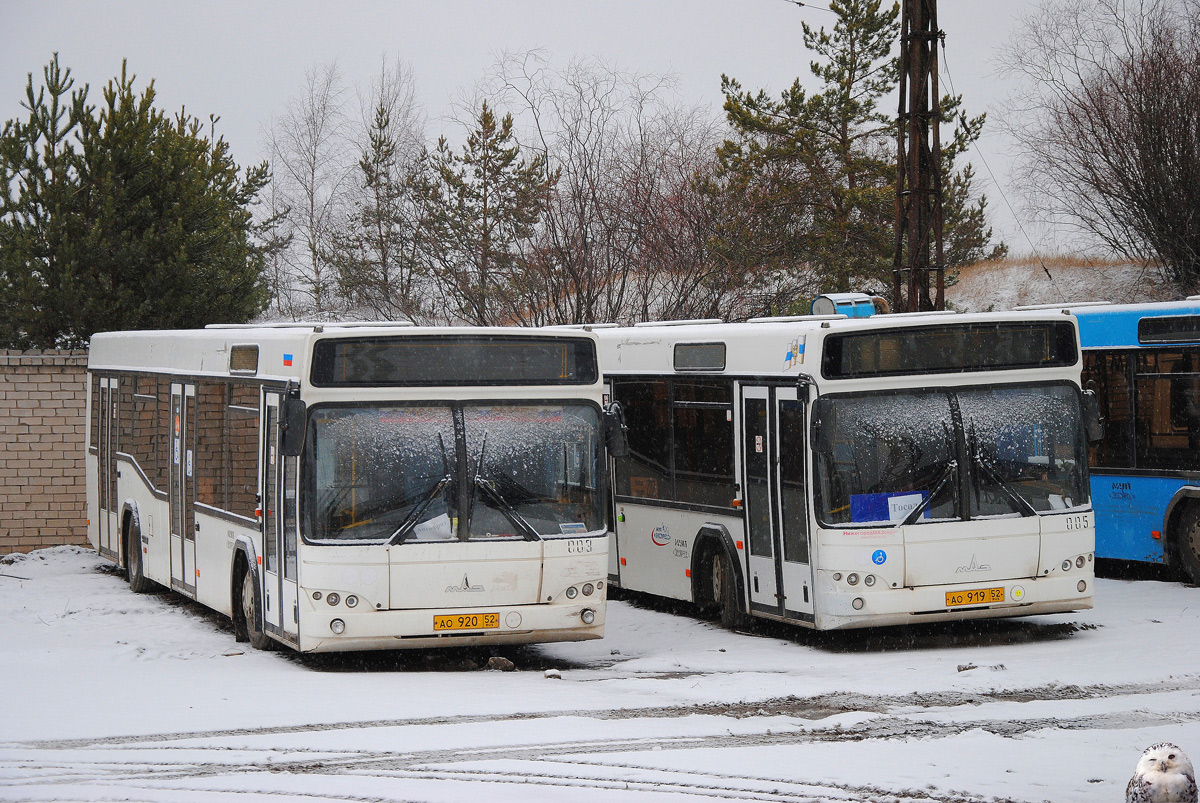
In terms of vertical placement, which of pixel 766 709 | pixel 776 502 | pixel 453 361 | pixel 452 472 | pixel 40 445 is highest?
pixel 453 361

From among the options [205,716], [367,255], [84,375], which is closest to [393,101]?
[367,255]

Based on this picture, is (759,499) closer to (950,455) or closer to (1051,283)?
(950,455)

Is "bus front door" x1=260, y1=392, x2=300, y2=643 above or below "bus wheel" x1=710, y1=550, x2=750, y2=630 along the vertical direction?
above

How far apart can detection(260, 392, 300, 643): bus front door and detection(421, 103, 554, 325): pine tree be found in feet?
45.5

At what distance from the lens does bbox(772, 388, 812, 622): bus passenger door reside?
40.9 ft

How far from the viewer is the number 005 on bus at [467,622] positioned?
11320 millimetres

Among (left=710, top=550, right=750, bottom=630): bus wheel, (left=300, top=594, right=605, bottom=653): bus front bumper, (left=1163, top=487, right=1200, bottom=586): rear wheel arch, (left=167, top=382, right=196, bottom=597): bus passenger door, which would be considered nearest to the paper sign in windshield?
(left=710, top=550, right=750, bottom=630): bus wheel

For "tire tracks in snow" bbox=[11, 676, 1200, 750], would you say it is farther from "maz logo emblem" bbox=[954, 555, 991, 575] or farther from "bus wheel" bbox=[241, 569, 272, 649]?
"bus wheel" bbox=[241, 569, 272, 649]

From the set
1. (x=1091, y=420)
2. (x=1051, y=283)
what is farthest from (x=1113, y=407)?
(x=1051, y=283)

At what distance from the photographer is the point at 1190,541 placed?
15.6 metres

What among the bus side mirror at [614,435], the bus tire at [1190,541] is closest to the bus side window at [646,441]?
the bus side mirror at [614,435]

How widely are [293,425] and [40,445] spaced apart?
1188 centimetres

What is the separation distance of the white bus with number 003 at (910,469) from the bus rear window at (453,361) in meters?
1.95

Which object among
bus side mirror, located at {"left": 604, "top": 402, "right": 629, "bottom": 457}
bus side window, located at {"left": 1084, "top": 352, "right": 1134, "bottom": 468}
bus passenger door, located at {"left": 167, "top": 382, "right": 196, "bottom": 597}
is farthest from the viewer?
bus side window, located at {"left": 1084, "top": 352, "right": 1134, "bottom": 468}
